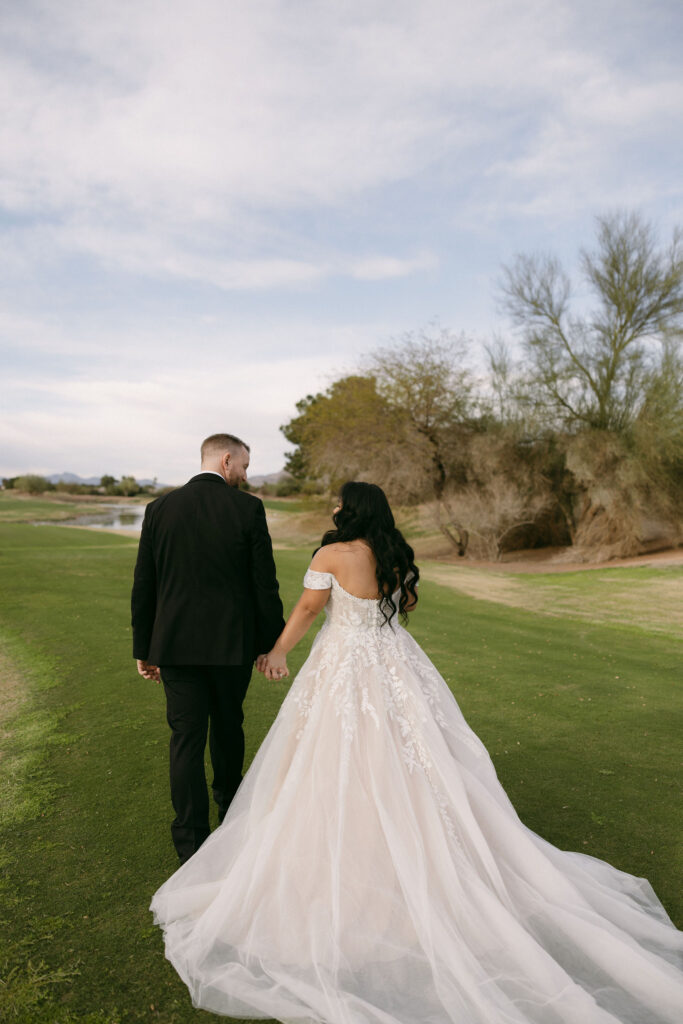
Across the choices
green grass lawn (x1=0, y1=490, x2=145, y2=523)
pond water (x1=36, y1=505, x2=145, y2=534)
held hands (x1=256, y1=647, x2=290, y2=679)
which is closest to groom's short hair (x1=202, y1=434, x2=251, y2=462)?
held hands (x1=256, y1=647, x2=290, y2=679)

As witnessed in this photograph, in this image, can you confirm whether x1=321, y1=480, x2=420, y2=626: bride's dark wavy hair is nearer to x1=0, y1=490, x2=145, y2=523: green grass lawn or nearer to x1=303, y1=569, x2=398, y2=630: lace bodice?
x1=303, y1=569, x2=398, y2=630: lace bodice

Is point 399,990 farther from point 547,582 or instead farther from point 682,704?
point 547,582

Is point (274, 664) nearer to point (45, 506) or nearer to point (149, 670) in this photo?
point (149, 670)

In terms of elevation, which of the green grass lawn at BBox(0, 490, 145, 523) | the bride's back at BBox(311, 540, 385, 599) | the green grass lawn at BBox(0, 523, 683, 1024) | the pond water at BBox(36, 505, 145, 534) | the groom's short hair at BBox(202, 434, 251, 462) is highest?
the groom's short hair at BBox(202, 434, 251, 462)

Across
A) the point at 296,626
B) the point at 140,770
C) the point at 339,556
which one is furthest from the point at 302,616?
the point at 140,770

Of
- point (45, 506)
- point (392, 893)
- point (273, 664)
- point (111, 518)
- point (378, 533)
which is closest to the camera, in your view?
point (392, 893)

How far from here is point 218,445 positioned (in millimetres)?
3754

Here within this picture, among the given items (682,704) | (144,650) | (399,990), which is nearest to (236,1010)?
(399,990)

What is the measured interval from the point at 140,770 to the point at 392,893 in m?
2.61

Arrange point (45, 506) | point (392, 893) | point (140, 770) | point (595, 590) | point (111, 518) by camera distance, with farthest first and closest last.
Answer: point (45, 506), point (111, 518), point (595, 590), point (140, 770), point (392, 893)

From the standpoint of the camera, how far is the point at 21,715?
6.07 metres

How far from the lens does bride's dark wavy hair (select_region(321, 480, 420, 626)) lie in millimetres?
3285

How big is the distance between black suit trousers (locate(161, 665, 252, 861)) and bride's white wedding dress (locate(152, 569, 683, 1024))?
29 cm

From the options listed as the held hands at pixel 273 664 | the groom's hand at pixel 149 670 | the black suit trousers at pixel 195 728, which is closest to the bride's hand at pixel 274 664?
the held hands at pixel 273 664
